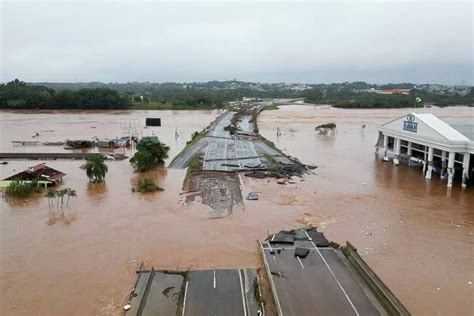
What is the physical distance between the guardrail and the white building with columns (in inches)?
625

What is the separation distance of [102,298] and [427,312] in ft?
34.5

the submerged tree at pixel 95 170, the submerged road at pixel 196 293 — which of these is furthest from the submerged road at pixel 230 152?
the submerged road at pixel 196 293

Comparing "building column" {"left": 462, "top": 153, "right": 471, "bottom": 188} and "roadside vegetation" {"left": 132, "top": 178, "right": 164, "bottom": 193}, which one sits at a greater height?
"building column" {"left": 462, "top": 153, "right": 471, "bottom": 188}

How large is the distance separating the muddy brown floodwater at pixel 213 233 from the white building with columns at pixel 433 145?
1.25 meters

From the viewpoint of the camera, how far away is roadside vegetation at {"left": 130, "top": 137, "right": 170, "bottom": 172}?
33.2 m

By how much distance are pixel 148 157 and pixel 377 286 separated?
75.7 feet

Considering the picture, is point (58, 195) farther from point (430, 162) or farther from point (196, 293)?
point (430, 162)

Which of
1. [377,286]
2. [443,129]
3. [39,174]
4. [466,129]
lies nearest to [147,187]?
[39,174]

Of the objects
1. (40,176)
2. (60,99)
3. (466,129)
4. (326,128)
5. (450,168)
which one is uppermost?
(60,99)

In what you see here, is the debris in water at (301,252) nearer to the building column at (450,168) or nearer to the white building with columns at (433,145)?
the building column at (450,168)

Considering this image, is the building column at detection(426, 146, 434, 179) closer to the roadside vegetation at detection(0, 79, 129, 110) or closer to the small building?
the small building

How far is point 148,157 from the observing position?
3338cm

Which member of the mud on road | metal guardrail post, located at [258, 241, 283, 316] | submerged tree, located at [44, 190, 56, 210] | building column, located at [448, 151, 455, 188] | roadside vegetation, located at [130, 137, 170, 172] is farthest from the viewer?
roadside vegetation, located at [130, 137, 170, 172]

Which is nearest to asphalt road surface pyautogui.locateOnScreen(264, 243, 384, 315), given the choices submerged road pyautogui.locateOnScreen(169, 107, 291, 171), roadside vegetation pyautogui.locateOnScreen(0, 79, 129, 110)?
submerged road pyautogui.locateOnScreen(169, 107, 291, 171)
